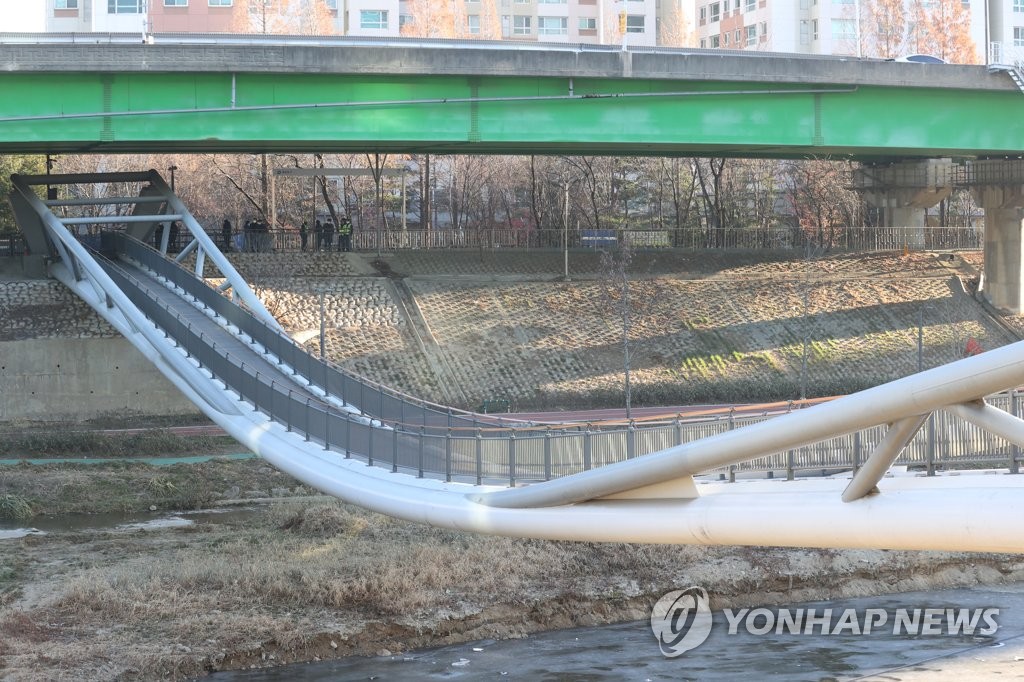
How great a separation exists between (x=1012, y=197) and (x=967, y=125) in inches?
406

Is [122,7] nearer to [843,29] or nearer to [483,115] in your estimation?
[843,29]

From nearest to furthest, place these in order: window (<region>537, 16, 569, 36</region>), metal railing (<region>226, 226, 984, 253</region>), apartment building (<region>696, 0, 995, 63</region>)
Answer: metal railing (<region>226, 226, 984, 253</region>), apartment building (<region>696, 0, 995, 63</region>), window (<region>537, 16, 569, 36</region>)

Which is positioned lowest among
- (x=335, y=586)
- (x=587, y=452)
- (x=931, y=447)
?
(x=335, y=586)

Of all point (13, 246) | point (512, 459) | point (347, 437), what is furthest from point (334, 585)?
point (13, 246)

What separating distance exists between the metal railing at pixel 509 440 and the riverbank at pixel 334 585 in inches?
83.0

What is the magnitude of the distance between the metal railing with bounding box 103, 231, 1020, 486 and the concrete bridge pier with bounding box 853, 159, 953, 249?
30.2 m


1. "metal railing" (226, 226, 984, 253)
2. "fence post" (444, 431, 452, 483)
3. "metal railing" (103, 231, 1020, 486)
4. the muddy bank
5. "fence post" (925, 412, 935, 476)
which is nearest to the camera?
"fence post" (925, 412, 935, 476)

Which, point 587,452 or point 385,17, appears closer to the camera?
point 587,452

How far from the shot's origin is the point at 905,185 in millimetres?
53000

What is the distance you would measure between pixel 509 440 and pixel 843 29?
78656mm

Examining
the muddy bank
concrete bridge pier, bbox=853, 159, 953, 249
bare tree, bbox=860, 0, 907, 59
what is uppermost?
bare tree, bbox=860, 0, 907, 59

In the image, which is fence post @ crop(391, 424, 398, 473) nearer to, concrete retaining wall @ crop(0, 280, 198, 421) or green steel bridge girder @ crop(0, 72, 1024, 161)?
green steel bridge girder @ crop(0, 72, 1024, 161)

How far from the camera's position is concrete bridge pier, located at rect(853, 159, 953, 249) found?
2074 inches

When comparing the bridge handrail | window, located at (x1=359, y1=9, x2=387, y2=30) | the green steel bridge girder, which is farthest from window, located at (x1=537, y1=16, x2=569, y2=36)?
the bridge handrail
